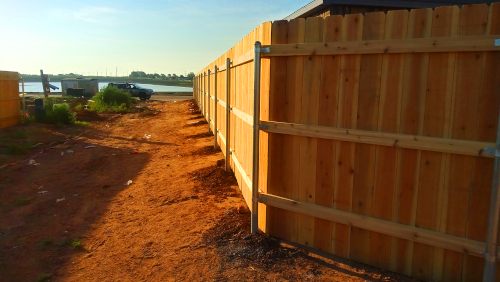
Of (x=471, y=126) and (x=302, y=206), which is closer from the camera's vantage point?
(x=471, y=126)

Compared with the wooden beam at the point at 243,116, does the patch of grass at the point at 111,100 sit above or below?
below

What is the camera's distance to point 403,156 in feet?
12.5

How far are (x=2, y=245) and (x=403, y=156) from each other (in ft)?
15.3

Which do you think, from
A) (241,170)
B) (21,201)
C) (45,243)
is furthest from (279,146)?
(21,201)

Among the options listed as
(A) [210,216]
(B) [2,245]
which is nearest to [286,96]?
(A) [210,216]

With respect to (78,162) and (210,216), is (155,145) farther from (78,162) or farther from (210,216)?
(210,216)

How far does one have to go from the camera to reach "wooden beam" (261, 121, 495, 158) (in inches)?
135

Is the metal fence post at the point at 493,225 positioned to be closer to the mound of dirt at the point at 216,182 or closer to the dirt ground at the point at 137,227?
the dirt ground at the point at 137,227

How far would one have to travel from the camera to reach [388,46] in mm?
3707

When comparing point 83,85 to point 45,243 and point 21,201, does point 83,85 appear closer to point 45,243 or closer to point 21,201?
point 21,201

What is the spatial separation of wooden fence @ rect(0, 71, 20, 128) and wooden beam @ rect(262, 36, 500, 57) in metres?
15.3

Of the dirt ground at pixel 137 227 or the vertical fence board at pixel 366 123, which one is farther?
the dirt ground at pixel 137 227

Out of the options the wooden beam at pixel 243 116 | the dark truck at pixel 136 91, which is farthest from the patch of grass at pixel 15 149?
the dark truck at pixel 136 91

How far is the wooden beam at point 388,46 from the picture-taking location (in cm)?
331
